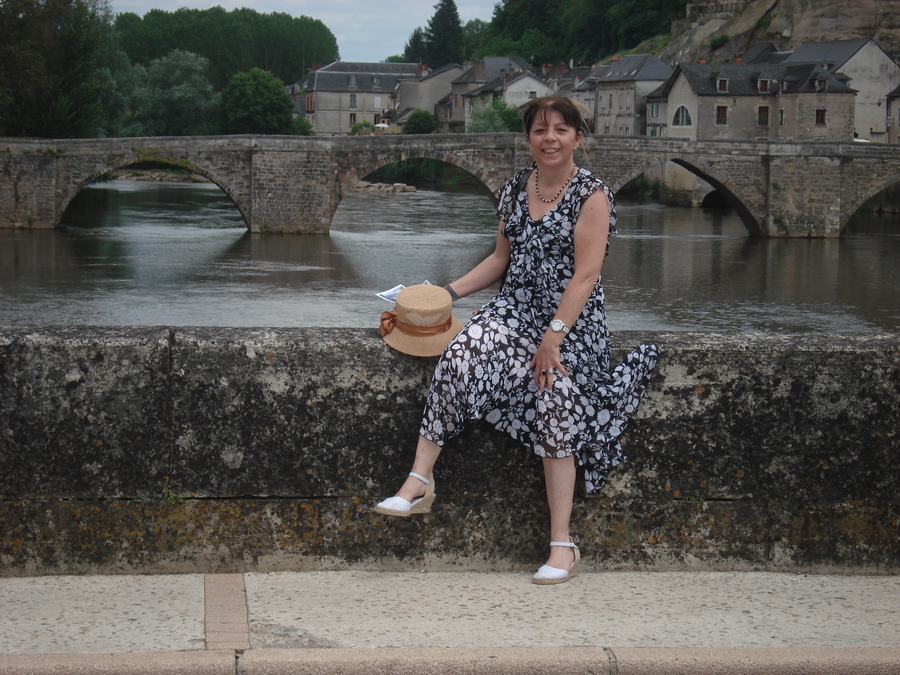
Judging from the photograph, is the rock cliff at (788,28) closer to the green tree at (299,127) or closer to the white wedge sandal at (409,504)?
the green tree at (299,127)

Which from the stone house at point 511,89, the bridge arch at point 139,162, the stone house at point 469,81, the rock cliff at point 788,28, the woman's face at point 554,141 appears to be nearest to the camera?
the woman's face at point 554,141

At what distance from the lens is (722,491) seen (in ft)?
9.13

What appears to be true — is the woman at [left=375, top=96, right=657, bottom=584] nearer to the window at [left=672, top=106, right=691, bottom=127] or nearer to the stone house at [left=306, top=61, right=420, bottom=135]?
the window at [left=672, top=106, right=691, bottom=127]

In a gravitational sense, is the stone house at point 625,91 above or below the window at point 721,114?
above

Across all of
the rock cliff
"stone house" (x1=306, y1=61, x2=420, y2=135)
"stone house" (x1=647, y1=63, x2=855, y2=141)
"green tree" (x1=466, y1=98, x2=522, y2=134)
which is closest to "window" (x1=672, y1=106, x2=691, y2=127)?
"stone house" (x1=647, y1=63, x2=855, y2=141)

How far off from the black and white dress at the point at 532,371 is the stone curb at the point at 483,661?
0.53 metres

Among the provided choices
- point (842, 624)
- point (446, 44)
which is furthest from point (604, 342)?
point (446, 44)

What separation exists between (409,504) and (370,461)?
16cm

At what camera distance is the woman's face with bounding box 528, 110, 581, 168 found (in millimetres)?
2775

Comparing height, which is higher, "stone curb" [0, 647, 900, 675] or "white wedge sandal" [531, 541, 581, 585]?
"white wedge sandal" [531, 541, 581, 585]

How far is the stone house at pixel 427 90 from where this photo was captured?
216 feet

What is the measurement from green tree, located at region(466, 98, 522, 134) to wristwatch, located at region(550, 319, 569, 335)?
47.3m

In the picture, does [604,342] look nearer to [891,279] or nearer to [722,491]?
[722,491]

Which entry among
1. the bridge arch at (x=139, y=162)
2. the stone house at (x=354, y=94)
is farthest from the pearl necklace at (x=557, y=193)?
the stone house at (x=354, y=94)
